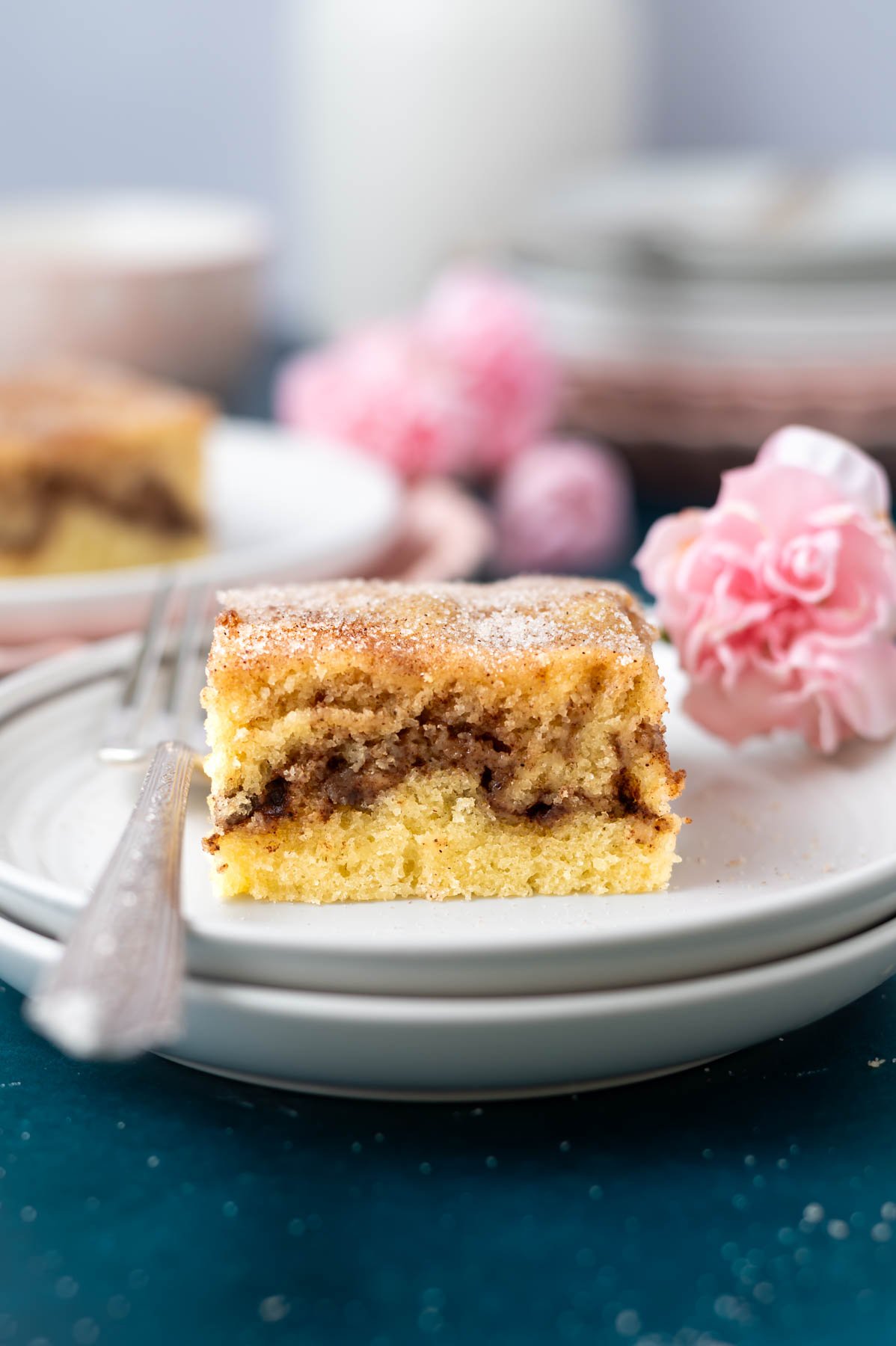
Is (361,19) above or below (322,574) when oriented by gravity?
A: above

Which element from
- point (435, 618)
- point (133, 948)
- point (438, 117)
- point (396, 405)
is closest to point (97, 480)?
point (396, 405)

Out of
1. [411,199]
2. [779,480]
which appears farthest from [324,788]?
[411,199]

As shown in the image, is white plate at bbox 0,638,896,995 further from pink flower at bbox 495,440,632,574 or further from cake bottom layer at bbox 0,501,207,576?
pink flower at bbox 495,440,632,574

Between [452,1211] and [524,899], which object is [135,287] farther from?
[452,1211]

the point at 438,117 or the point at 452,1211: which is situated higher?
the point at 438,117

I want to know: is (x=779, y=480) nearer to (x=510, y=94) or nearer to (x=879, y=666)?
(x=879, y=666)

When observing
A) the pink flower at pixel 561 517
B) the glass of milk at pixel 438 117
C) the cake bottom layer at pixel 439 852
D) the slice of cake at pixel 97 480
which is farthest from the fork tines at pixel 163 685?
the glass of milk at pixel 438 117

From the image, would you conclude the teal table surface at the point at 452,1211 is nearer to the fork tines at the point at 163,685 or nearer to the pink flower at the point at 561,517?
the fork tines at the point at 163,685
